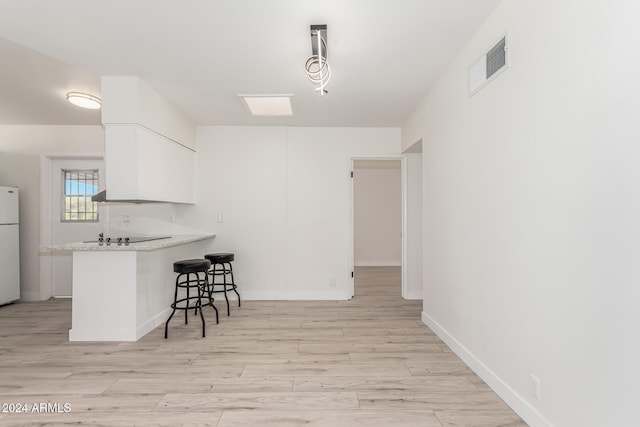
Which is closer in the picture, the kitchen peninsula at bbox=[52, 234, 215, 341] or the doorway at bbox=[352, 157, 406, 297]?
the kitchen peninsula at bbox=[52, 234, 215, 341]

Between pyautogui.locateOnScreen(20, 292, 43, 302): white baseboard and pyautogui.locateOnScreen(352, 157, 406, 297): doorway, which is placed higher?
pyautogui.locateOnScreen(352, 157, 406, 297): doorway

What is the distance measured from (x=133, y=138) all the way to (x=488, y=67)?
3014 mm

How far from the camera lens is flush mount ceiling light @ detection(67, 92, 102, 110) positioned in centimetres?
331

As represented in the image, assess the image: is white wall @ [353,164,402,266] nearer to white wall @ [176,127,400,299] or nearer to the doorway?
the doorway

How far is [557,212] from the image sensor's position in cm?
148

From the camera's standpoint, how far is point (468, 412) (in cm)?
184

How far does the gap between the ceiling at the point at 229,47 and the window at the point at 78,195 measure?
120cm

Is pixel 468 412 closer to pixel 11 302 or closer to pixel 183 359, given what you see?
pixel 183 359

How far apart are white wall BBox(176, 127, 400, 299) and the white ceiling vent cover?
7.70ft

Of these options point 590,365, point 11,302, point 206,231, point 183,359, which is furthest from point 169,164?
point 590,365

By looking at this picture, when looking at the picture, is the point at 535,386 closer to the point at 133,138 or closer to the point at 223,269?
the point at 223,269

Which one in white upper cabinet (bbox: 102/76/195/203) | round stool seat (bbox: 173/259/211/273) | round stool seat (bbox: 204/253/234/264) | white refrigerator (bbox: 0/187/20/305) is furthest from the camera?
white refrigerator (bbox: 0/187/20/305)

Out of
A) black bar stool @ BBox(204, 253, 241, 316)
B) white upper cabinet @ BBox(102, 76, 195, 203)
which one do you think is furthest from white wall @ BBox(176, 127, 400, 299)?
white upper cabinet @ BBox(102, 76, 195, 203)

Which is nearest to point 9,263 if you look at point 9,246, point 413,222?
point 9,246
